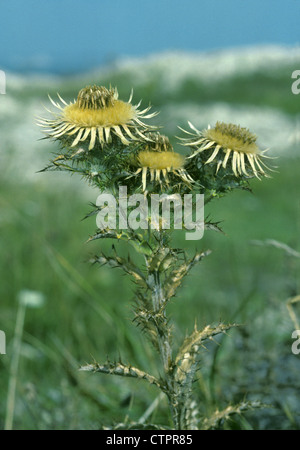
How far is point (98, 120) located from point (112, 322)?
5.74 feet

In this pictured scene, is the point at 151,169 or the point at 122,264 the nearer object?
the point at 151,169

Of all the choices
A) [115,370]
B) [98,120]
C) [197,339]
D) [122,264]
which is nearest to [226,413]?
[197,339]

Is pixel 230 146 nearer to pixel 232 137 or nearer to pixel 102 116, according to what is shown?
pixel 232 137

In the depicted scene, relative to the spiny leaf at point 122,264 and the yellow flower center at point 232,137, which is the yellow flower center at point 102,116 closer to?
the yellow flower center at point 232,137

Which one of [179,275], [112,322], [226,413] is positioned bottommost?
[226,413]

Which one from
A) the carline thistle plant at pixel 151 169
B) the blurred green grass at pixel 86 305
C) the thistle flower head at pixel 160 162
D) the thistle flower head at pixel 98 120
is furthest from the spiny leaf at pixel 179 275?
the thistle flower head at pixel 98 120

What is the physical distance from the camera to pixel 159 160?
4.57 ft

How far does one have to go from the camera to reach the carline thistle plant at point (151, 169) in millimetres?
1362

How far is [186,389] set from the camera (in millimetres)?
1626

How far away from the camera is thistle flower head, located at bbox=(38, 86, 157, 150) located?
1343 millimetres

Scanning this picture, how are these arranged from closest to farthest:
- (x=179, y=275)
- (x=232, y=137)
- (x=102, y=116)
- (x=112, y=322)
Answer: (x=102, y=116), (x=232, y=137), (x=179, y=275), (x=112, y=322)
